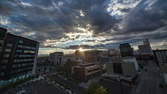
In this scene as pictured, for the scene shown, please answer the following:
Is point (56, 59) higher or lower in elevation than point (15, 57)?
lower

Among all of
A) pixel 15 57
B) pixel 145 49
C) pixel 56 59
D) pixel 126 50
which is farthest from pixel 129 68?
pixel 145 49

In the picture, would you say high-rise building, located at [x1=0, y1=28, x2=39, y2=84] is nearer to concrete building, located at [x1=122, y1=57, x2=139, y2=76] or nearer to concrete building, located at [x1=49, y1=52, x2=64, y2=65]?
concrete building, located at [x1=49, y1=52, x2=64, y2=65]

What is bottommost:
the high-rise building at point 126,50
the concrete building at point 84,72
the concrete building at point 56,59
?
the concrete building at point 84,72

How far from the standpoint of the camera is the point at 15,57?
2345 inches

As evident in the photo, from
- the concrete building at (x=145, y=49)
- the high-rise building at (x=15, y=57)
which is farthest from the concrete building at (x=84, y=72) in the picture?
the concrete building at (x=145, y=49)

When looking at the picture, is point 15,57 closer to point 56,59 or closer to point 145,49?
point 56,59

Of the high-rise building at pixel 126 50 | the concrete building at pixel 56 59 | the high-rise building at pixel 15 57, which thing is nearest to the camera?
the high-rise building at pixel 15 57

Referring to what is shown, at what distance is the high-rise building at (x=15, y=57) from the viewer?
5197 cm

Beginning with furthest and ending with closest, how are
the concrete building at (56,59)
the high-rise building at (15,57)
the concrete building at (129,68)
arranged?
the concrete building at (56,59) < the concrete building at (129,68) < the high-rise building at (15,57)

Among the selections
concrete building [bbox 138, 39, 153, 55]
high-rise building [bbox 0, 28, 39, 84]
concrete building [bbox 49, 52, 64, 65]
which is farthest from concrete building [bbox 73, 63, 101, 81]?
concrete building [bbox 138, 39, 153, 55]

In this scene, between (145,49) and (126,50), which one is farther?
(145,49)

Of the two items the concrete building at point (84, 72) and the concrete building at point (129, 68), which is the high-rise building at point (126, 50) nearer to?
the concrete building at point (129, 68)

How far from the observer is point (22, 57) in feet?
215

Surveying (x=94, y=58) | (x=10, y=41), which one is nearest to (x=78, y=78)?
(x=10, y=41)
